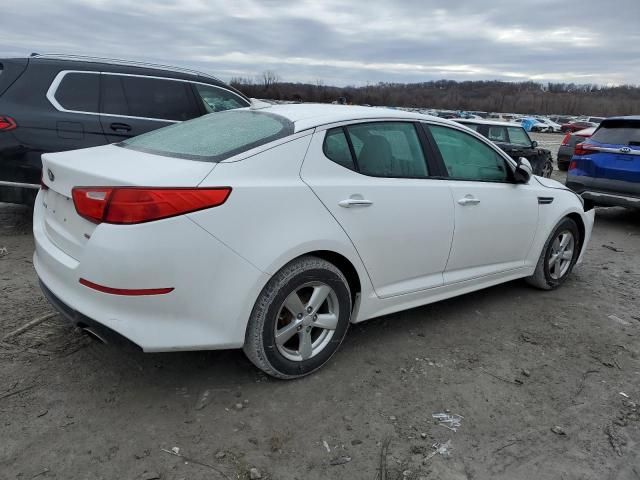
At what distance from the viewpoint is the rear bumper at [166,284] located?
7.83 ft

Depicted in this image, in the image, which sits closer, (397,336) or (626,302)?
(397,336)

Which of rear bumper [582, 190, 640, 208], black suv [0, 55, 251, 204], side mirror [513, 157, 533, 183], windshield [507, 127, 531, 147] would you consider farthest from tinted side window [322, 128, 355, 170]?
windshield [507, 127, 531, 147]

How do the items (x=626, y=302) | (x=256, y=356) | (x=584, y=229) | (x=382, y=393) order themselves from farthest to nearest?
1. (x=584, y=229)
2. (x=626, y=302)
3. (x=382, y=393)
4. (x=256, y=356)

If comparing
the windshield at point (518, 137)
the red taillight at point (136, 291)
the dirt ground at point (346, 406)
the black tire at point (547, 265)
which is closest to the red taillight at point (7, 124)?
the dirt ground at point (346, 406)

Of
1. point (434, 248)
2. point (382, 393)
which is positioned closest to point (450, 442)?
point (382, 393)

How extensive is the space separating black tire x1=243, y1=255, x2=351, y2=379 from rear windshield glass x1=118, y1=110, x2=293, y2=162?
2.29 ft

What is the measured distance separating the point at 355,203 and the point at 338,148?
357 mm

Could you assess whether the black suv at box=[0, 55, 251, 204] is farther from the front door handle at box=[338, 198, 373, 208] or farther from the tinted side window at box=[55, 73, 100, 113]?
the front door handle at box=[338, 198, 373, 208]

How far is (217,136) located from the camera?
3.05 m

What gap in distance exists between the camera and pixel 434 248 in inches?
139

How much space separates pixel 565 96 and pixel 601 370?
427 feet

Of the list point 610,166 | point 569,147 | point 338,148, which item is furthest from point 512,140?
point 338,148

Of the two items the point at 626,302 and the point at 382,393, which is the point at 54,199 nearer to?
the point at 382,393

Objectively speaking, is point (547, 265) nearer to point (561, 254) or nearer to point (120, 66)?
point (561, 254)
